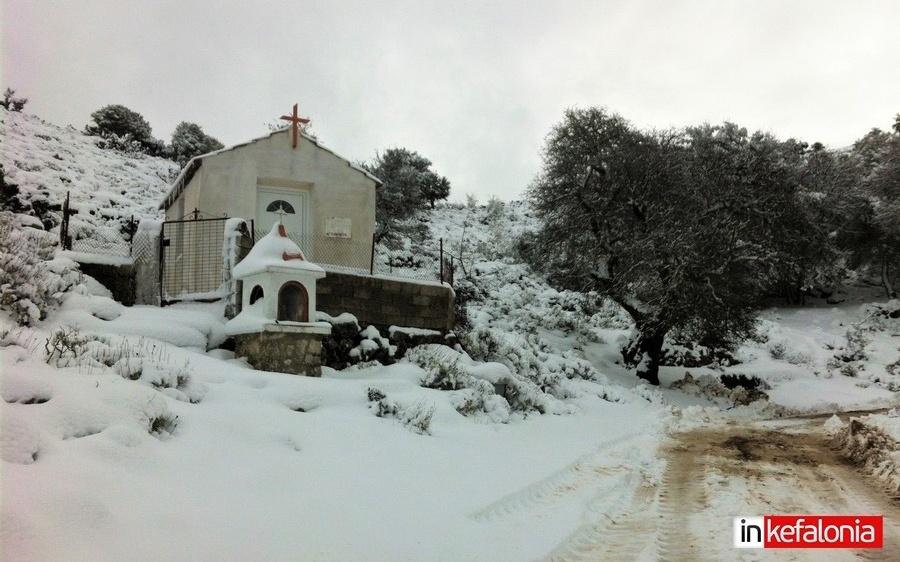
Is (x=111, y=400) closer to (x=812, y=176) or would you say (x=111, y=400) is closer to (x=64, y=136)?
(x=812, y=176)

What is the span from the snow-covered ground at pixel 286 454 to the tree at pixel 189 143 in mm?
25416

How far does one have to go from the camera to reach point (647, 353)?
20.6 metres

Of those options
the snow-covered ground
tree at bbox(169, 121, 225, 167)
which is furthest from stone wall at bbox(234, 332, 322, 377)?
tree at bbox(169, 121, 225, 167)

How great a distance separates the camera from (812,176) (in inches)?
1047

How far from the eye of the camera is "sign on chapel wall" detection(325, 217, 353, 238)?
15.9 metres

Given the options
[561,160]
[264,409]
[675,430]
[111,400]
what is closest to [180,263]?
[264,409]

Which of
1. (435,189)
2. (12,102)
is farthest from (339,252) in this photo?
(12,102)

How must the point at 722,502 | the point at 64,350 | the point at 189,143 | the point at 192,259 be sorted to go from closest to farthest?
the point at 722,502
the point at 64,350
the point at 192,259
the point at 189,143

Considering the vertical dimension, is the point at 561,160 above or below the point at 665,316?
above

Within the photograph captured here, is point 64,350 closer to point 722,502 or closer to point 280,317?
point 280,317

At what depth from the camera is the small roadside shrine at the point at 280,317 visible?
32.4ft

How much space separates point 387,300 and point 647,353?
1058 cm

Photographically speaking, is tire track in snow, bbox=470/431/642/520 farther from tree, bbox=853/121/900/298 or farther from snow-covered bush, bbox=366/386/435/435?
tree, bbox=853/121/900/298

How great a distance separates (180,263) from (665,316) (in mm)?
13819
